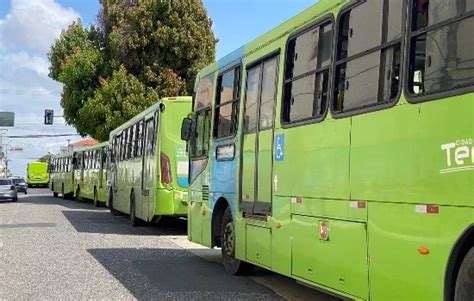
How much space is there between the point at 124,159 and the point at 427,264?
1685 cm

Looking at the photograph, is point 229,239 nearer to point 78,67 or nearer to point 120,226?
point 120,226

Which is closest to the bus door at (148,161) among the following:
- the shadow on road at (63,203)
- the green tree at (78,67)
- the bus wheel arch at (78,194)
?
the shadow on road at (63,203)

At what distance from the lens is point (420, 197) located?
15.6 feet

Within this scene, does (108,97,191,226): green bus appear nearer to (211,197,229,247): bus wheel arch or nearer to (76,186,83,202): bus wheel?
(211,197,229,247): bus wheel arch

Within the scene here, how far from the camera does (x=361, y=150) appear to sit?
5.74 metres

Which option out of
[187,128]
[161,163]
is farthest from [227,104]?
[161,163]

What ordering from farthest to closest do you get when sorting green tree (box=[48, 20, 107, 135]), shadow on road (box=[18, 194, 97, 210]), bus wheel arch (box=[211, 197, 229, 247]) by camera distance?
green tree (box=[48, 20, 107, 135]) → shadow on road (box=[18, 194, 97, 210]) → bus wheel arch (box=[211, 197, 229, 247])

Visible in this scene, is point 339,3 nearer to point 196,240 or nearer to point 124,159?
point 196,240

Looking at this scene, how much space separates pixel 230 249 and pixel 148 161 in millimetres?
7378

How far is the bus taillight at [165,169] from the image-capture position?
51.6ft

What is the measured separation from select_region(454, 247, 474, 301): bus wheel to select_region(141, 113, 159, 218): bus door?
11.9 meters

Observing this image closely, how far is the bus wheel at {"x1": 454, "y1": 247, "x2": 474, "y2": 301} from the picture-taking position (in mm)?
4324

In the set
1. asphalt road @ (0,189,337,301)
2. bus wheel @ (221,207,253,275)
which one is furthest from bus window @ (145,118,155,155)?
bus wheel @ (221,207,253,275)

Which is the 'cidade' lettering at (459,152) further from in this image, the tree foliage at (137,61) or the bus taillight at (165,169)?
the tree foliage at (137,61)
